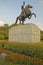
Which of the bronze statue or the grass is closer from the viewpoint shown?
the grass

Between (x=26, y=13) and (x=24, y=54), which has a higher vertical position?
(x=26, y=13)

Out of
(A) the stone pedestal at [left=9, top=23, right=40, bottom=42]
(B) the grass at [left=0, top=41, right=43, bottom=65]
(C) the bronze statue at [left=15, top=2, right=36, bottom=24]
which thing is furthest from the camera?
(C) the bronze statue at [left=15, top=2, right=36, bottom=24]

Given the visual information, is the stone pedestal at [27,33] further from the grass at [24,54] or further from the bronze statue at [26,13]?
the grass at [24,54]

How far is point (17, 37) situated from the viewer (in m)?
27.2

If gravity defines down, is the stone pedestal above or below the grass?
above

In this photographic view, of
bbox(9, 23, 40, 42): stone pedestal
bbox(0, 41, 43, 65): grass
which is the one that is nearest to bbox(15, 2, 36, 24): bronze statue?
bbox(9, 23, 40, 42): stone pedestal

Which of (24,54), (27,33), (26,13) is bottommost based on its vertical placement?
(24,54)

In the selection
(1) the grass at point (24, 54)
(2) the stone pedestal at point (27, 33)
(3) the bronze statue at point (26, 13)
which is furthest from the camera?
(3) the bronze statue at point (26, 13)

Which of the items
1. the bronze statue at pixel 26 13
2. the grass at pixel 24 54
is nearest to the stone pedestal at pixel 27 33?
the bronze statue at pixel 26 13

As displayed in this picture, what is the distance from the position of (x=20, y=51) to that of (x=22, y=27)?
25.7 feet

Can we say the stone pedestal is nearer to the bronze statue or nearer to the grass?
the bronze statue

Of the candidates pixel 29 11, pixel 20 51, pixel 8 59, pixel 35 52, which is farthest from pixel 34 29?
pixel 8 59

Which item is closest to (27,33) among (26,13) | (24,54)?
(26,13)

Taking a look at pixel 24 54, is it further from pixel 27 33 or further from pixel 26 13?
pixel 26 13
